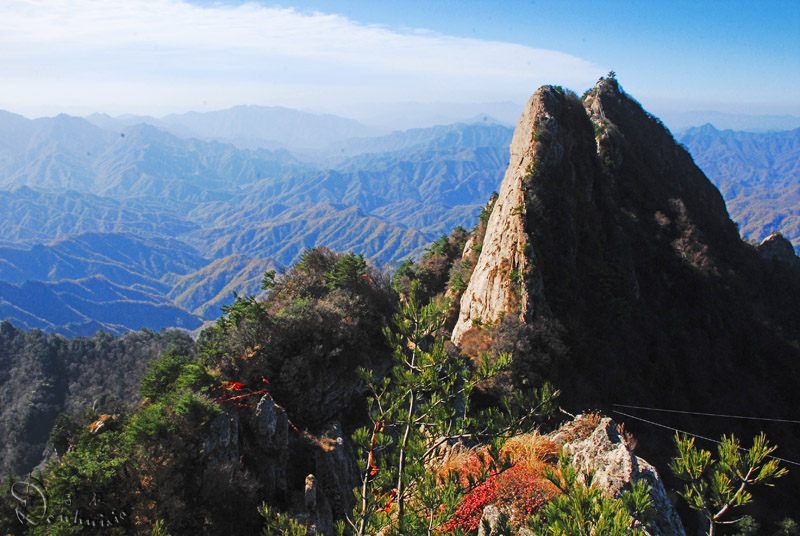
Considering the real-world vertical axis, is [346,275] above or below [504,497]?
below

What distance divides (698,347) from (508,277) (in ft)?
53.0

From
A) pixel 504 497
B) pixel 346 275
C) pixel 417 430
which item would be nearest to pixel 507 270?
pixel 346 275


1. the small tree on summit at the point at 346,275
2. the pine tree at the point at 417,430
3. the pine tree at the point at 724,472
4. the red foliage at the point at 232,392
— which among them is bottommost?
the red foliage at the point at 232,392

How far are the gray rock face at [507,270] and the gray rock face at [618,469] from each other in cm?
1053

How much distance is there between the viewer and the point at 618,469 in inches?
285

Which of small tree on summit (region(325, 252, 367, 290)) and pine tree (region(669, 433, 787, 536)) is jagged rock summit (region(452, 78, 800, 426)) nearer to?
small tree on summit (region(325, 252, 367, 290))

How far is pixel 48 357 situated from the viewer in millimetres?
78938

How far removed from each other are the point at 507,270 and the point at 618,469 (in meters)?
13.0

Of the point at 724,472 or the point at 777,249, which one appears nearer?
the point at 724,472

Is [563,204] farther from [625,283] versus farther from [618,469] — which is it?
[618,469]

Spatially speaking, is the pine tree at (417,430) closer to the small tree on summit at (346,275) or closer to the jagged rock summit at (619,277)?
the jagged rock summit at (619,277)

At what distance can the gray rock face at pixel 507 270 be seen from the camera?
1914 centimetres

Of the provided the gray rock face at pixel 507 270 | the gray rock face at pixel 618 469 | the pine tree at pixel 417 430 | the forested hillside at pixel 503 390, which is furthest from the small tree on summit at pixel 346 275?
the pine tree at pixel 417 430

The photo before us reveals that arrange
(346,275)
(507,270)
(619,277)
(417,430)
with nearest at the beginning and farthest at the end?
(417,430), (507,270), (346,275), (619,277)
